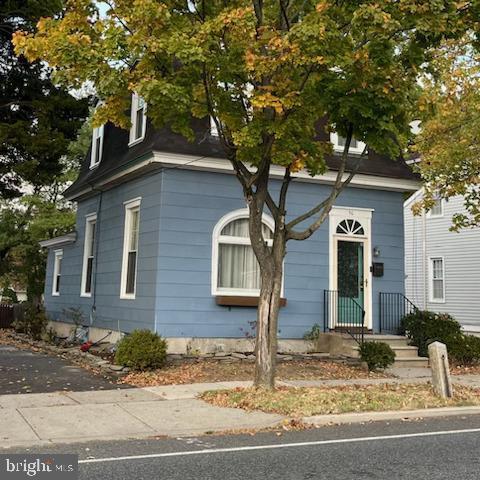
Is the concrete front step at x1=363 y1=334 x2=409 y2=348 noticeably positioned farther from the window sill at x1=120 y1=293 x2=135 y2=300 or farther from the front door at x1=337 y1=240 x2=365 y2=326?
the window sill at x1=120 y1=293 x2=135 y2=300

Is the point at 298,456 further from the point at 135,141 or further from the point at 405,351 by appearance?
the point at 135,141

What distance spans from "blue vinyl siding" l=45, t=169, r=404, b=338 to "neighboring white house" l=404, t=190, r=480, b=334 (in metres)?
9.11

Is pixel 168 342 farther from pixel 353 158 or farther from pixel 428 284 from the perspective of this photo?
pixel 428 284

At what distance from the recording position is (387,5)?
28.5 feet

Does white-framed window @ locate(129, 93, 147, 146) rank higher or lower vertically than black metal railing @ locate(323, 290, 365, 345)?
higher

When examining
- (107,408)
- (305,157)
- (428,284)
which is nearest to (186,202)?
(305,157)

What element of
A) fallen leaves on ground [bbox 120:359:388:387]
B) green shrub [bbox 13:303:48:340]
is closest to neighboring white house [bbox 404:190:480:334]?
fallen leaves on ground [bbox 120:359:388:387]

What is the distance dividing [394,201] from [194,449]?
11.0 m

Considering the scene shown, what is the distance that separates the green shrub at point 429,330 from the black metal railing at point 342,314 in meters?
1.25

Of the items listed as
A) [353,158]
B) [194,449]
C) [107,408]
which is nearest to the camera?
[194,449]

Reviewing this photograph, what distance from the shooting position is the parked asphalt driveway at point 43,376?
10070mm

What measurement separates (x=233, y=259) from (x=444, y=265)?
542 inches

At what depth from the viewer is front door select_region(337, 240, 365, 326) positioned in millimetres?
14969

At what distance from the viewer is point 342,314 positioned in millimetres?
14945
